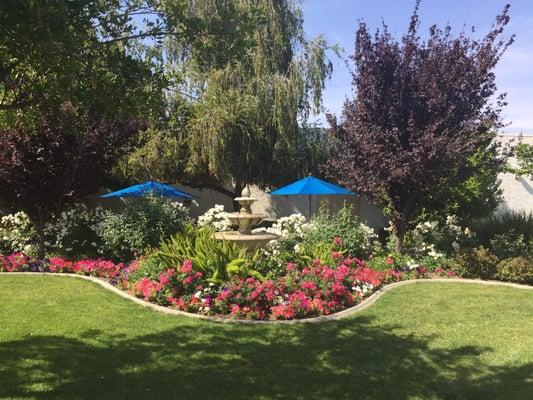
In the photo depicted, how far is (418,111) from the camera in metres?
10.3

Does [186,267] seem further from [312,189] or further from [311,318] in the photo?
[312,189]

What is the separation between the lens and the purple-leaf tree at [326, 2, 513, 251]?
9.91 meters

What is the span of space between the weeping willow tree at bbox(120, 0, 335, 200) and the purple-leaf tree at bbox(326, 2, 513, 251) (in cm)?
470

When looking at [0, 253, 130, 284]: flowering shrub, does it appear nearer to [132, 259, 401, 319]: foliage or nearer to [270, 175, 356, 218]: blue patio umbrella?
[132, 259, 401, 319]: foliage

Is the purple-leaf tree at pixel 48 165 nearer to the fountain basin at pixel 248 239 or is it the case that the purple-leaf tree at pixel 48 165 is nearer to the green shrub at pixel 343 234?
the fountain basin at pixel 248 239

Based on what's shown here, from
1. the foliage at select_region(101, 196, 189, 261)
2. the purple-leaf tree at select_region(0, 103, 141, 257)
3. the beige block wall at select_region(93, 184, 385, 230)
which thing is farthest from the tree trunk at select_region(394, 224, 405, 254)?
the beige block wall at select_region(93, 184, 385, 230)

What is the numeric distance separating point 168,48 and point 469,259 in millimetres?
A: 12543

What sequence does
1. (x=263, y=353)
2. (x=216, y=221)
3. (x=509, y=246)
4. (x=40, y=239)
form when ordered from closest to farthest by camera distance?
1. (x=263, y=353)
2. (x=509, y=246)
3. (x=40, y=239)
4. (x=216, y=221)

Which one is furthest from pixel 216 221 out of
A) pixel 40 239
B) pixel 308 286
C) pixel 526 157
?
pixel 526 157

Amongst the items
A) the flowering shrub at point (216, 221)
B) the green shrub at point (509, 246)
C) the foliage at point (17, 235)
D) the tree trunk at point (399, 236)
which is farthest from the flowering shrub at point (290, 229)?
Result: the foliage at point (17, 235)

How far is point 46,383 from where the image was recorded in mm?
4293

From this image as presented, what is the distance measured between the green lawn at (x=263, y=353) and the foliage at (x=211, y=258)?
1140 mm

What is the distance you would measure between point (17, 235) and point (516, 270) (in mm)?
11026

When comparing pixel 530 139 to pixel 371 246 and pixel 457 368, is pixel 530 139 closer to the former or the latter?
pixel 371 246
